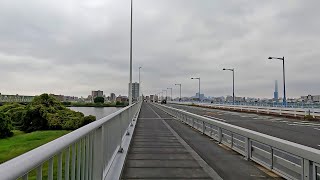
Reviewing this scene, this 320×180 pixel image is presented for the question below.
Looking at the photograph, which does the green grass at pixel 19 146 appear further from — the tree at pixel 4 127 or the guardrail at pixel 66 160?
the guardrail at pixel 66 160

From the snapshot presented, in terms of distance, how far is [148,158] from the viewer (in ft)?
29.0

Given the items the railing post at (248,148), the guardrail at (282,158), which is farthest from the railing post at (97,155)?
the railing post at (248,148)

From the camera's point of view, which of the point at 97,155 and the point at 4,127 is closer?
the point at 97,155

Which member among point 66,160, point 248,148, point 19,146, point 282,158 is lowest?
point 19,146

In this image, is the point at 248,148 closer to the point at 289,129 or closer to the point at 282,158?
the point at 282,158

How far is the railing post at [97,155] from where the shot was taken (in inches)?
194

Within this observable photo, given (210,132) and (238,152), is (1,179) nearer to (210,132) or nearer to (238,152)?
(238,152)

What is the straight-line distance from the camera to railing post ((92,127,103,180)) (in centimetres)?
493

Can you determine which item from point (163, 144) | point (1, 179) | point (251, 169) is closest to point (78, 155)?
point (1, 179)

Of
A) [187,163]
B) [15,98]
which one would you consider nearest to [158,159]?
[187,163]

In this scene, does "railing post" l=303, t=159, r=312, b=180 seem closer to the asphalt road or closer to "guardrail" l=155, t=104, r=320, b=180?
"guardrail" l=155, t=104, r=320, b=180

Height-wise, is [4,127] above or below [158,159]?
below

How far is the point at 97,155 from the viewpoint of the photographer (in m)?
5.09

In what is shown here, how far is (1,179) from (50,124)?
40983 millimetres
